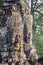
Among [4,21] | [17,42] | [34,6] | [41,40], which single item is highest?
[4,21]

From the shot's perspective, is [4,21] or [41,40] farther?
[41,40]

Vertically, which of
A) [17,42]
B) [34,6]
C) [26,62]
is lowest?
[34,6]

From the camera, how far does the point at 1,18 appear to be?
7.12 m

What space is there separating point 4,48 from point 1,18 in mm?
641

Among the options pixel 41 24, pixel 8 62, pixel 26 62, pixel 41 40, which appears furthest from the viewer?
pixel 41 24

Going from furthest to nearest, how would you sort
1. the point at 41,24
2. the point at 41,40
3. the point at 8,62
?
the point at 41,24, the point at 41,40, the point at 8,62

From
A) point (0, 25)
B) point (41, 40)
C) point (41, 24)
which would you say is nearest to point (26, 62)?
point (0, 25)

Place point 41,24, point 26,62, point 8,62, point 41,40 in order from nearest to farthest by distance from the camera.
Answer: point 8,62, point 26,62, point 41,40, point 41,24

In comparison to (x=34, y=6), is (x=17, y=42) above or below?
above

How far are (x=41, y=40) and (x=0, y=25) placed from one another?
55.7ft

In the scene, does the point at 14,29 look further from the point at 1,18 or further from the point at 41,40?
the point at 41,40

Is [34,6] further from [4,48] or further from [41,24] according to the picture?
[4,48]

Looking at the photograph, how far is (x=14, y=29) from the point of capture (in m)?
7.17

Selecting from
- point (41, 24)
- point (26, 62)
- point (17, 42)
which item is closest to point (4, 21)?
point (17, 42)
